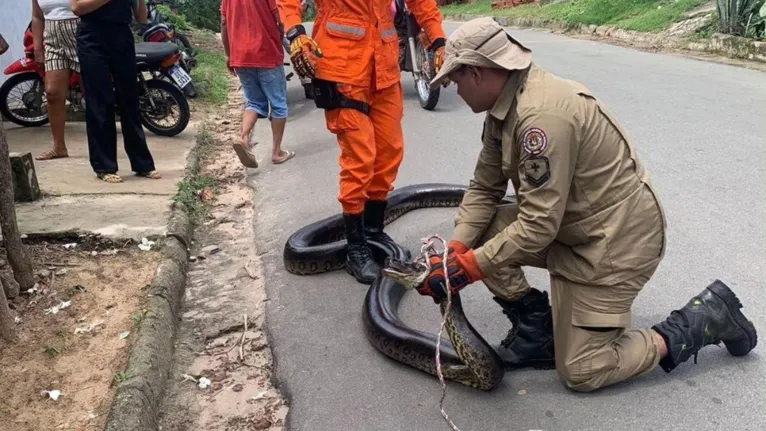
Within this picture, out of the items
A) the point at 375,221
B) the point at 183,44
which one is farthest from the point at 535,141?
the point at 183,44

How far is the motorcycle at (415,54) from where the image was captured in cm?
845

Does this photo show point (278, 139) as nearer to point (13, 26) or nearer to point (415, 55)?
point (415, 55)

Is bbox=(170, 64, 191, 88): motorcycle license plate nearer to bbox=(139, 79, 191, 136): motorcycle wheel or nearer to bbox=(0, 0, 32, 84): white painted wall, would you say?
bbox=(139, 79, 191, 136): motorcycle wheel

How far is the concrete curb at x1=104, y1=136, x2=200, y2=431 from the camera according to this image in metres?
2.83

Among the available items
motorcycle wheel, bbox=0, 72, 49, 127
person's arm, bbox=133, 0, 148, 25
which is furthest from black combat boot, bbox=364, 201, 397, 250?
motorcycle wheel, bbox=0, 72, 49, 127

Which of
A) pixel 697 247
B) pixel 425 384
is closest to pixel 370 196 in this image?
pixel 425 384

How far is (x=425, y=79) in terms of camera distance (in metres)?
8.70

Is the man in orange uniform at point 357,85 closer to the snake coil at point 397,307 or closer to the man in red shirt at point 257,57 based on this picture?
the snake coil at point 397,307

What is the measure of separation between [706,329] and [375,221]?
209 centimetres

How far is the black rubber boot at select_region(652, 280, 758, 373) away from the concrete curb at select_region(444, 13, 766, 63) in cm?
833

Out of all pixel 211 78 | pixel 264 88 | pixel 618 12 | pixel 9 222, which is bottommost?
pixel 618 12

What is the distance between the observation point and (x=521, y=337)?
3131 millimetres

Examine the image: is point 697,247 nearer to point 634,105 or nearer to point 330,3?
point 330,3

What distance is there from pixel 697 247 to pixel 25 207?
449 centimetres
